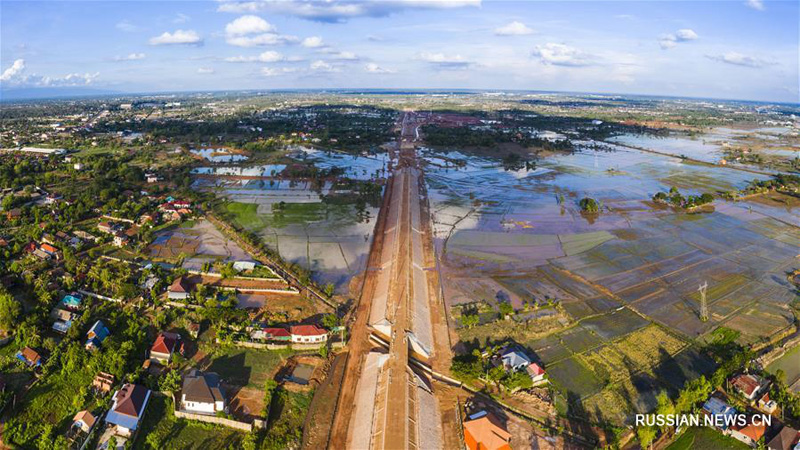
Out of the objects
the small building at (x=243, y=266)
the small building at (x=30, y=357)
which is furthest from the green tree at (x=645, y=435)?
the small building at (x=30, y=357)

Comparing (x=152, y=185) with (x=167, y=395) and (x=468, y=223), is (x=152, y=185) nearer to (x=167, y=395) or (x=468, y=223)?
(x=468, y=223)

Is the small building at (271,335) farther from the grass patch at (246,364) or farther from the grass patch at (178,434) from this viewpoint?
the grass patch at (178,434)

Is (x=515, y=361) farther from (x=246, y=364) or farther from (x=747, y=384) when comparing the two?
(x=246, y=364)

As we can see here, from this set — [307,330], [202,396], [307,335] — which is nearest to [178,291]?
[307,330]

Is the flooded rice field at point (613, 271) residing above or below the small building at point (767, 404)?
above

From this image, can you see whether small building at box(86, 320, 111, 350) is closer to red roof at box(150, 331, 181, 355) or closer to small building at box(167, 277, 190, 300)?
red roof at box(150, 331, 181, 355)
